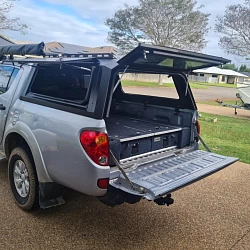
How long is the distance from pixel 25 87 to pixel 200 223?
9.23 feet

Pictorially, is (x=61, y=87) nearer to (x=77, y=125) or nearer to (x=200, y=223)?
(x=77, y=125)

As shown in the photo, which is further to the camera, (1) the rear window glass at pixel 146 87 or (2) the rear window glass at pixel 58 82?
(1) the rear window glass at pixel 146 87

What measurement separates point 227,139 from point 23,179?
253 inches

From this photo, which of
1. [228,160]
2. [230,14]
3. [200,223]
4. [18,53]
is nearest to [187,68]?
[228,160]

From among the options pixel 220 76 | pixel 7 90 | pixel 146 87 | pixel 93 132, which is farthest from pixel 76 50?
pixel 220 76

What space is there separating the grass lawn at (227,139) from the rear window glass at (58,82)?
14.5ft

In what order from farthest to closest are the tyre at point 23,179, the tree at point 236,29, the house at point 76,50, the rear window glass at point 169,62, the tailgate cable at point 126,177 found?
the tree at point 236,29 < the house at point 76,50 < the tyre at point 23,179 < the rear window glass at point 169,62 < the tailgate cable at point 126,177

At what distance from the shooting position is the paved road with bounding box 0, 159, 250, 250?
3258 mm

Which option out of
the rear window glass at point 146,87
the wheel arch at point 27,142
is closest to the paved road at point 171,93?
the rear window glass at point 146,87

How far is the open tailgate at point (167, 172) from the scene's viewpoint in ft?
9.64

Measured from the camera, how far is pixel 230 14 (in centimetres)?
2464

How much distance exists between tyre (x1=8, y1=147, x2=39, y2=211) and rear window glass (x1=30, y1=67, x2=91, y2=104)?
2.59ft

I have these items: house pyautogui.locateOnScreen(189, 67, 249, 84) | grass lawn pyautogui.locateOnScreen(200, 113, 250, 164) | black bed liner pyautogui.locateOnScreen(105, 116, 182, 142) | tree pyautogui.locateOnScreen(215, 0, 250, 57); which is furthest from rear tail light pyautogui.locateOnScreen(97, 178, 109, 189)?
house pyautogui.locateOnScreen(189, 67, 249, 84)

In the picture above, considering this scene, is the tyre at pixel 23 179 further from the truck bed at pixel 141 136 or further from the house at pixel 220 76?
the house at pixel 220 76
